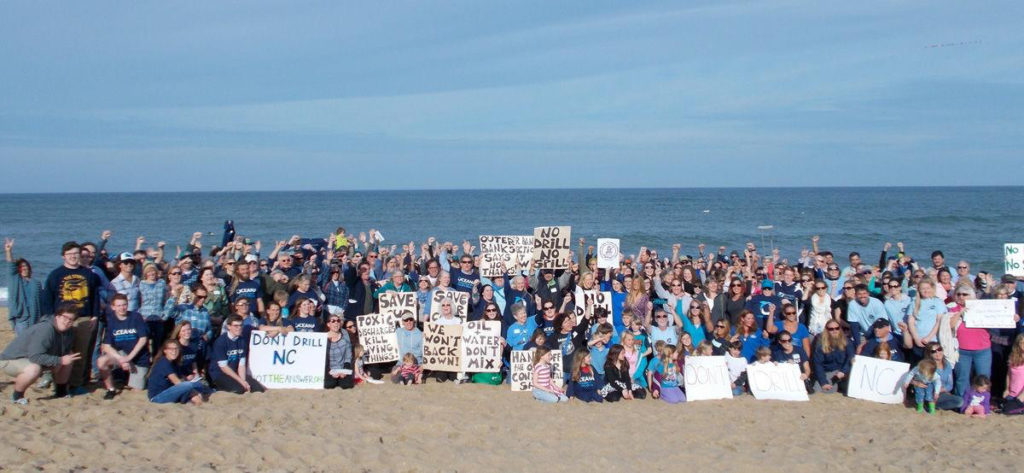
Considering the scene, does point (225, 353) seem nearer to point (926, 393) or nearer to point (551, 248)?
point (551, 248)

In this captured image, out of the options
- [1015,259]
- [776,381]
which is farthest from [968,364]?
[1015,259]

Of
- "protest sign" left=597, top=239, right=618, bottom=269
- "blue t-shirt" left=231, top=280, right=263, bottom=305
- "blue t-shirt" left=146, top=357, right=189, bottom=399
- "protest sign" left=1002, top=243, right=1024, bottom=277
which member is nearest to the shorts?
"blue t-shirt" left=146, top=357, right=189, bottom=399

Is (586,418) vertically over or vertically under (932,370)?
under

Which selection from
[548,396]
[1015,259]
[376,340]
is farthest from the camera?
[1015,259]

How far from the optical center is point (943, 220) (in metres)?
62.3

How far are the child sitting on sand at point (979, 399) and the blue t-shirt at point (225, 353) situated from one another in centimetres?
906

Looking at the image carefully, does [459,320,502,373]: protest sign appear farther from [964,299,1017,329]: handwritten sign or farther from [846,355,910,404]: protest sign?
[964,299,1017,329]: handwritten sign

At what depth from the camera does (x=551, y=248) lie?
564 inches

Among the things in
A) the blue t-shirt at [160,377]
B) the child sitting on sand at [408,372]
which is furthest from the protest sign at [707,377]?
the blue t-shirt at [160,377]

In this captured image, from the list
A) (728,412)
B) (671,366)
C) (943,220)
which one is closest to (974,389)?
(728,412)

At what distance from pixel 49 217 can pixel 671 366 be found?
3299 inches

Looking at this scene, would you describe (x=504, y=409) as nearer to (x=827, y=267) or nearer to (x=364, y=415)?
(x=364, y=415)

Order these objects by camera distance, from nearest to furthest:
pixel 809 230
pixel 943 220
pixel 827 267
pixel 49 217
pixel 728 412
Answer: pixel 728 412 < pixel 827 267 < pixel 809 230 < pixel 943 220 < pixel 49 217

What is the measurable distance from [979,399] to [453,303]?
688 centimetres
